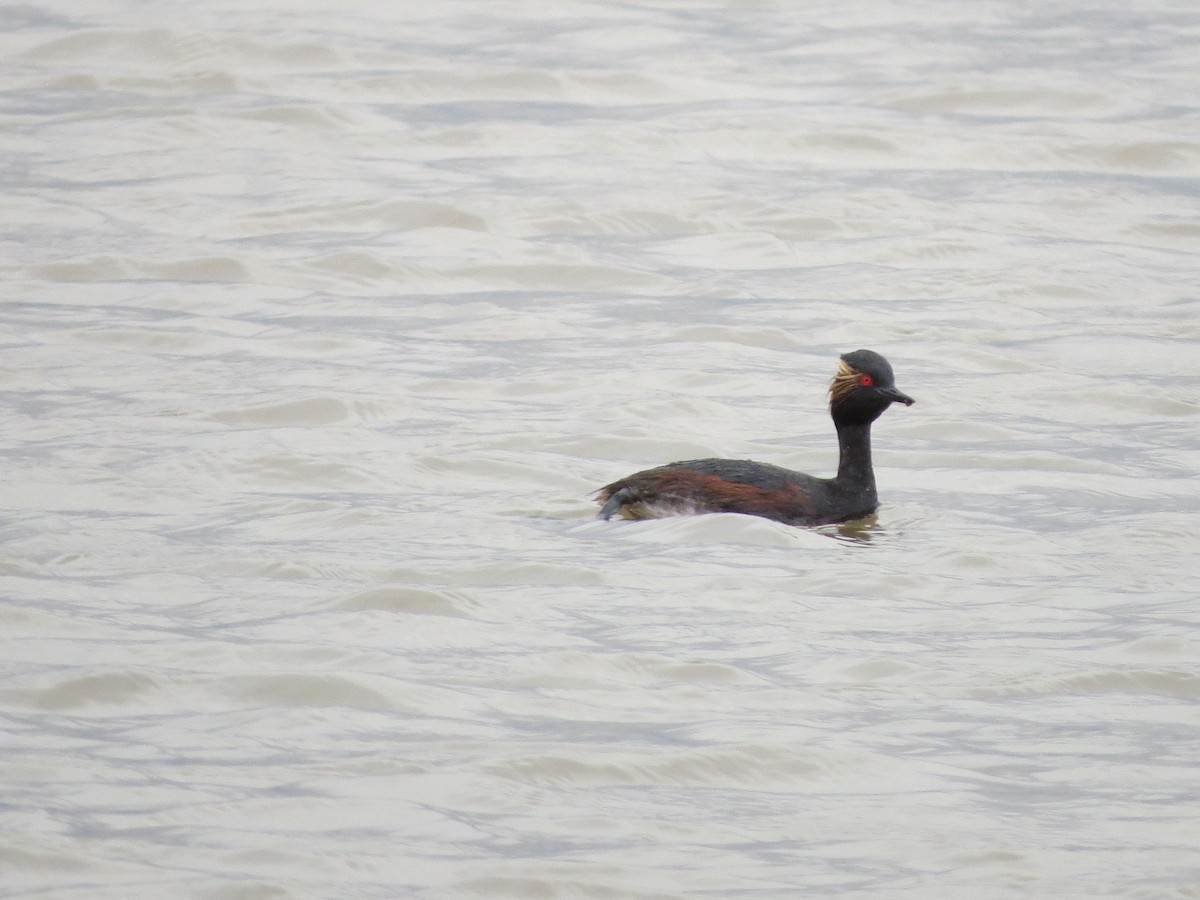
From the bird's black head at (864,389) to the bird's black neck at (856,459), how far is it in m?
0.05

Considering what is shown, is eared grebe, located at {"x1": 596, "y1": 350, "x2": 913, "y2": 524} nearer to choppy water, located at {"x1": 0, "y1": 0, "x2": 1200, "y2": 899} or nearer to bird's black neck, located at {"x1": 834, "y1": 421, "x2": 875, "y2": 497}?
bird's black neck, located at {"x1": 834, "y1": 421, "x2": 875, "y2": 497}

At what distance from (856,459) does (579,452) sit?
2.11 metres

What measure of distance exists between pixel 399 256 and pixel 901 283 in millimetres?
4197

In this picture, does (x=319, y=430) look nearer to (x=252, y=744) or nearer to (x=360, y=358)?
(x=360, y=358)

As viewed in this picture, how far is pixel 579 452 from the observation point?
12.7m

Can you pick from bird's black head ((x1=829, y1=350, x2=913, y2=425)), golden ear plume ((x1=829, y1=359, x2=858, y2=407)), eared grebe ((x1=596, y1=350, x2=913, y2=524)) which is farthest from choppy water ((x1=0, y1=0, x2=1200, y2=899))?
golden ear plume ((x1=829, y1=359, x2=858, y2=407))

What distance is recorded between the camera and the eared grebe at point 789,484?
1068 cm

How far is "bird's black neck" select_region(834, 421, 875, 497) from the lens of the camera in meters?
11.1

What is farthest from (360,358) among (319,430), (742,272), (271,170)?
(271,170)

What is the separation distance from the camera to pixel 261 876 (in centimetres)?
643

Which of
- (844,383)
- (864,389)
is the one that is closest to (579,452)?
(844,383)

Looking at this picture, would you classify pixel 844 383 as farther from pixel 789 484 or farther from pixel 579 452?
pixel 579 452

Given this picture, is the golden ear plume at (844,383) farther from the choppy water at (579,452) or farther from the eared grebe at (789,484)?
the choppy water at (579,452)

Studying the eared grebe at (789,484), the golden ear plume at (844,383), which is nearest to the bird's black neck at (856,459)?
the eared grebe at (789,484)
